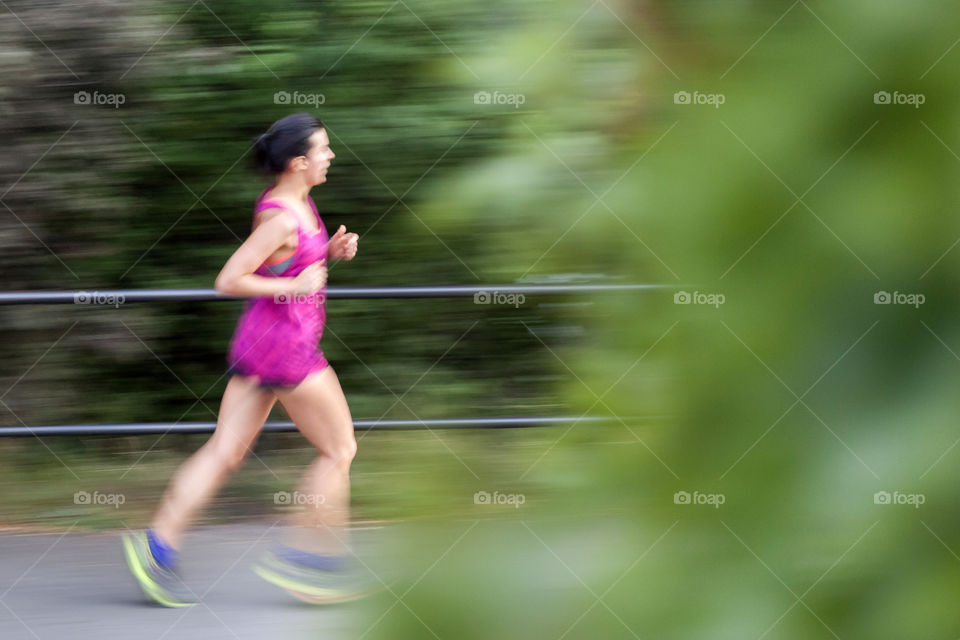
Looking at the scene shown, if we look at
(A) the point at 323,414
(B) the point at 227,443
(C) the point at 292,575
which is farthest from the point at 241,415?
(C) the point at 292,575

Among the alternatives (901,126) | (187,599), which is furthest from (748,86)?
(187,599)

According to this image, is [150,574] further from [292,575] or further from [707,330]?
[707,330]

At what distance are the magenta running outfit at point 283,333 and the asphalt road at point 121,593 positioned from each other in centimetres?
77

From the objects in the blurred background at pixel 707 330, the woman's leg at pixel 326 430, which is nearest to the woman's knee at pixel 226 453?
the woman's leg at pixel 326 430

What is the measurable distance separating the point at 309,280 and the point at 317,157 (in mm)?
409

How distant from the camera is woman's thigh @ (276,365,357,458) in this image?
12.9ft

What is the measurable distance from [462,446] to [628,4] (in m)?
0.30

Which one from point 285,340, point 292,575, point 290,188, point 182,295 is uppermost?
point 182,295

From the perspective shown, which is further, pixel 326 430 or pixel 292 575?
pixel 292 575

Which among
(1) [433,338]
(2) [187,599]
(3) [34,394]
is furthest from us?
(3) [34,394]

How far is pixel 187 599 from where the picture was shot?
430cm

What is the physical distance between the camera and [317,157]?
3953 millimetres

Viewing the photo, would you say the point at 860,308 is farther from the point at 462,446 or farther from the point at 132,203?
the point at 132,203

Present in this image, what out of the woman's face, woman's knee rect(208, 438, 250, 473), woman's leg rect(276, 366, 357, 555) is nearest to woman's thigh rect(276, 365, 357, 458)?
woman's leg rect(276, 366, 357, 555)
